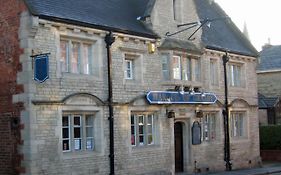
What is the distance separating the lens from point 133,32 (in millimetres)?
20797

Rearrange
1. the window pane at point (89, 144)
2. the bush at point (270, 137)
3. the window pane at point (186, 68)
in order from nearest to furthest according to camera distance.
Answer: the window pane at point (89, 144)
the window pane at point (186, 68)
the bush at point (270, 137)

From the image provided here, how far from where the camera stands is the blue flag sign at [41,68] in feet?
55.1

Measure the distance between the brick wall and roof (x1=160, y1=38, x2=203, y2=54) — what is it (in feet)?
22.4

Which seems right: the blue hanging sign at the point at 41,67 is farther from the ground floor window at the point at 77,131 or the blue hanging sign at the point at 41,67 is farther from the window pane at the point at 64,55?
the ground floor window at the point at 77,131

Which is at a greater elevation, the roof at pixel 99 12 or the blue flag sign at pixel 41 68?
the roof at pixel 99 12

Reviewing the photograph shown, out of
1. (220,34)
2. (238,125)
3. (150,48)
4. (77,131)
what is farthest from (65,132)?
(220,34)

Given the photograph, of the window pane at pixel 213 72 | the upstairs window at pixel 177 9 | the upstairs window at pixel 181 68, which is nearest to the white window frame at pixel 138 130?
the upstairs window at pixel 181 68

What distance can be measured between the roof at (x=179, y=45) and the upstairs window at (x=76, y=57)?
3.95 meters

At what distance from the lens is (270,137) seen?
32969mm

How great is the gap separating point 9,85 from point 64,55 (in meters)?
2.20

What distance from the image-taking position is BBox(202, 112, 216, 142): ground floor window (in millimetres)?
25153

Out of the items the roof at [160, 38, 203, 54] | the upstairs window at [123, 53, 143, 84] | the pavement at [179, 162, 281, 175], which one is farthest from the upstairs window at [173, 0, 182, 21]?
the pavement at [179, 162, 281, 175]

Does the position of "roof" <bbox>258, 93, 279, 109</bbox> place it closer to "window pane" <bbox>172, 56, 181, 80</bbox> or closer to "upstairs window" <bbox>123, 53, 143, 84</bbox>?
"window pane" <bbox>172, 56, 181, 80</bbox>

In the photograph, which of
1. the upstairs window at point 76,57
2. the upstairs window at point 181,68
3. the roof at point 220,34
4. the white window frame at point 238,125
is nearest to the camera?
the upstairs window at point 76,57
